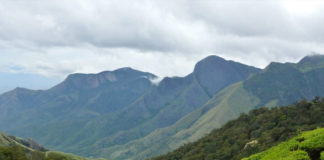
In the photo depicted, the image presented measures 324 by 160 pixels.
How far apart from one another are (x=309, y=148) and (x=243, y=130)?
149582 mm

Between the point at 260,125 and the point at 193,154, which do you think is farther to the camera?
the point at 193,154

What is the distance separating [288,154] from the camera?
39.1m

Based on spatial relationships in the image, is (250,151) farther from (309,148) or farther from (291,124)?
(309,148)

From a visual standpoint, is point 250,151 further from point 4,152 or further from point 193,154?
point 4,152

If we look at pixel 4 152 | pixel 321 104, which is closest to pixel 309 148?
pixel 4 152

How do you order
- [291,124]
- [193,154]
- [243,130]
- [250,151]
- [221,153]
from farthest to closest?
1. [193,154]
2. [243,130]
3. [221,153]
4. [291,124]
5. [250,151]

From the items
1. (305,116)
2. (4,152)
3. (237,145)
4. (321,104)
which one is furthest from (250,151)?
(4,152)

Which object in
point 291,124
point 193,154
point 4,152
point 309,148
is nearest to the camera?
point 309,148

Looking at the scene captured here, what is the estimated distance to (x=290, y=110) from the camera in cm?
17425

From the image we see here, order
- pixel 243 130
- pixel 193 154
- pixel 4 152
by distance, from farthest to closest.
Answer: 1. pixel 193 154
2. pixel 243 130
3. pixel 4 152

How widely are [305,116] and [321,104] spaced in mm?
11651

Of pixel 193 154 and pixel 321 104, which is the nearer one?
pixel 321 104

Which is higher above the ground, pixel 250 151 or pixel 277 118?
pixel 277 118

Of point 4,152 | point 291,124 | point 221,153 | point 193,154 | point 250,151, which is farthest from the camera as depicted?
point 193,154
